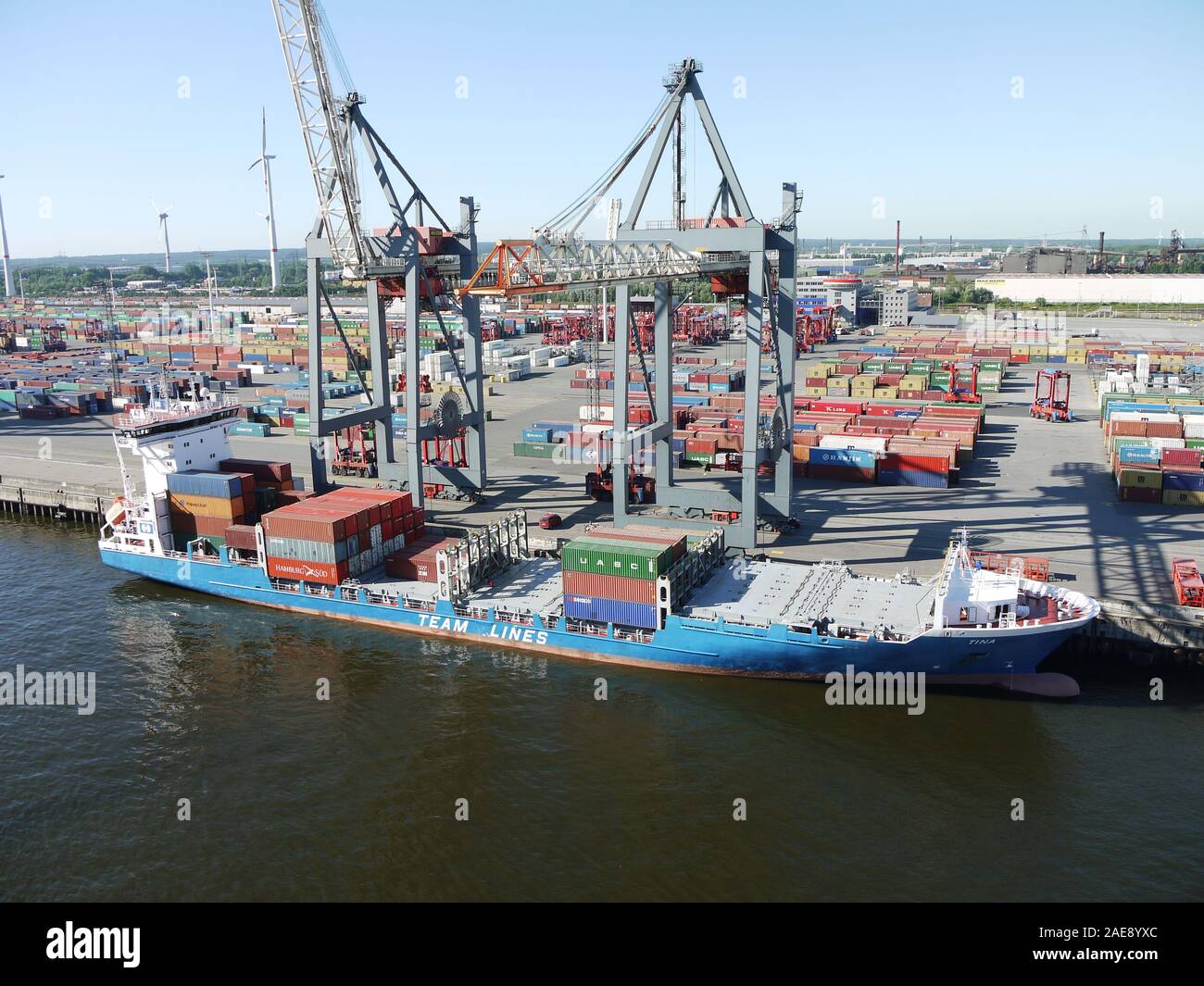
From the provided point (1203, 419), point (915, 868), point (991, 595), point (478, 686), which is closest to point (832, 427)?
point (1203, 419)

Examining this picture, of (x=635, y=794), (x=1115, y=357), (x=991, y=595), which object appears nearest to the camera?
(x=635, y=794)

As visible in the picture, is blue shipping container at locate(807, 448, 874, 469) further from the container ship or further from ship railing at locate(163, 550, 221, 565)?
ship railing at locate(163, 550, 221, 565)

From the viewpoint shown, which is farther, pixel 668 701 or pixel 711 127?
pixel 711 127

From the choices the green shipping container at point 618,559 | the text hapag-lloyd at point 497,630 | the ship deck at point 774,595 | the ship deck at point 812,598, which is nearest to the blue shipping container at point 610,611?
the green shipping container at point 618,559

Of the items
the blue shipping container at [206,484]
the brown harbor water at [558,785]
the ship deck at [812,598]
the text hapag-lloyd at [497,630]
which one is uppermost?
the blue shipping container at [206,484]

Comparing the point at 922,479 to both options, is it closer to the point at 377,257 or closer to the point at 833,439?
the point at 833,439

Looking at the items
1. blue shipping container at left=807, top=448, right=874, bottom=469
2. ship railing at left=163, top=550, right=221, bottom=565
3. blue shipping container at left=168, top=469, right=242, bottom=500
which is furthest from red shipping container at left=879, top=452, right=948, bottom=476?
ship railing at left=163, top=550, right=221, bottom=565

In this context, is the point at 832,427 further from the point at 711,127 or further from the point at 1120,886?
the point at 1120,886

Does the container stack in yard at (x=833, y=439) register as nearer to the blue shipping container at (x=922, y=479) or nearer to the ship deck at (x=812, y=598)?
the blue shipping container at (x=922, y=479)
